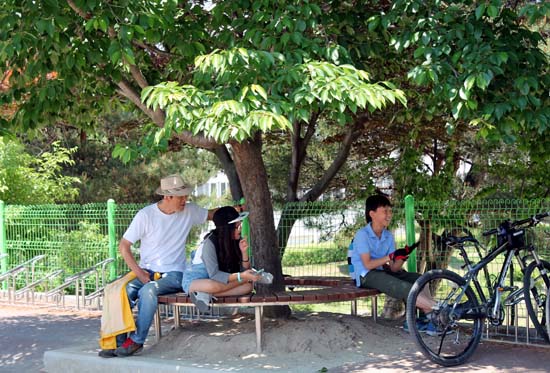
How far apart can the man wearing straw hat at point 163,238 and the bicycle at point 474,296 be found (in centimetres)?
271

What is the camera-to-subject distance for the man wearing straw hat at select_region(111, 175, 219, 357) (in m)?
8.55

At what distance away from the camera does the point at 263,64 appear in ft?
23.5

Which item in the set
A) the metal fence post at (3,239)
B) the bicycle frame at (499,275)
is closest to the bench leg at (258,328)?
the bicycle frame at (499,275)

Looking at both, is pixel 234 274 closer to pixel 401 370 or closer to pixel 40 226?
pixel 401 370

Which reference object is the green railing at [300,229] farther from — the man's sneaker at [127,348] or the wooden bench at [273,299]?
the man's sneaker at [127,348]

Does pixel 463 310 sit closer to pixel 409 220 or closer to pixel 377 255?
pixel 377 255

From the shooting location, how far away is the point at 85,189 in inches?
909

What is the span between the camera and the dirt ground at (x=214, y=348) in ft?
24.3

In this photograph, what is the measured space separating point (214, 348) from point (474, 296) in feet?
8.70

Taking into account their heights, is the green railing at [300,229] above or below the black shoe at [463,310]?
above

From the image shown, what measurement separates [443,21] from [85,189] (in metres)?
16.9

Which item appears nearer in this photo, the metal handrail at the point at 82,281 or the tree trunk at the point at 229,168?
the metal handrail at the point at 82,281

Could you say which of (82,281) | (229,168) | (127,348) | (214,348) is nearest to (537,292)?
(214,348)

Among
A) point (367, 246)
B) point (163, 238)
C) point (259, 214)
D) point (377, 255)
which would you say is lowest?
point (377, 255)
